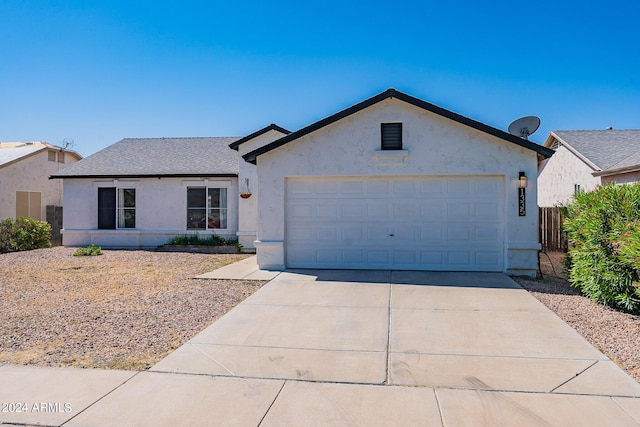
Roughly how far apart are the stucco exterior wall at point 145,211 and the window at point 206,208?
0.18 m

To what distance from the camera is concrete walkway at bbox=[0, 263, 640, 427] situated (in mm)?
3975

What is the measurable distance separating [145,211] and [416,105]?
1183 cm

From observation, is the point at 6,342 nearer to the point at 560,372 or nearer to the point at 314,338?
the point at 314,338

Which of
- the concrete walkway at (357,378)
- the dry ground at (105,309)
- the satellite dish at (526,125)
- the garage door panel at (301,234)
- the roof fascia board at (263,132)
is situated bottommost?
the concrete walkway at (357,378)

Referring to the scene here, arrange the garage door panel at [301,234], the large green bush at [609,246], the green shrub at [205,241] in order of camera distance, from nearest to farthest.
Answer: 1. the large green bush at [609,246]
2. the garage door panel at [301,234]
3. the green shrub at [205,241]

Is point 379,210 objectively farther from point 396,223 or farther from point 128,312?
point 128,312

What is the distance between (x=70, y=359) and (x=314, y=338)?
10.0ft

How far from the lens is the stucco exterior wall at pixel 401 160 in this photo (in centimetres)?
1065

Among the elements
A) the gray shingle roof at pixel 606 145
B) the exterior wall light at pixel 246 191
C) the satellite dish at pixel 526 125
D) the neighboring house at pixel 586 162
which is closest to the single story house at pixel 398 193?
the satellite dish at pixel 526 125

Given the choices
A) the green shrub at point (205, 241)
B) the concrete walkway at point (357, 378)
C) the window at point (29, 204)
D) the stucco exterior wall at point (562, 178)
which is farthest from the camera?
the window at point (29, 204)

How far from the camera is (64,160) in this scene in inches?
977

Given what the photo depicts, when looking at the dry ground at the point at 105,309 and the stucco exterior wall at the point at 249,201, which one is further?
the stucco exterior wall at the point at 249,201

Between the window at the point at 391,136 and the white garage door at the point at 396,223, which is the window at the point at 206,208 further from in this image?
the window at the point at 391,136

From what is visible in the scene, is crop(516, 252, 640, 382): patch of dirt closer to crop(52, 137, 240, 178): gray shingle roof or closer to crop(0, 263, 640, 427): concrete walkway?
crop(0, 263, 640, 427): concrete walkway
